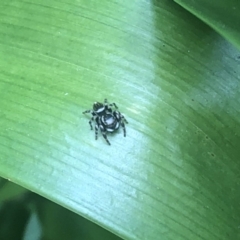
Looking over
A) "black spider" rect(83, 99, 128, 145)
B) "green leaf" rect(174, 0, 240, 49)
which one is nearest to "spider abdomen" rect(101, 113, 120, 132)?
"black spider" rect(83, 99, 128, 145)

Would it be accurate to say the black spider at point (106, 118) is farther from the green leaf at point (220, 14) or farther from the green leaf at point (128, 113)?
the green leaf at point (220, 14)

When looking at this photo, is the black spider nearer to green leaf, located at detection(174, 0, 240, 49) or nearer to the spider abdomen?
the spider abdomen

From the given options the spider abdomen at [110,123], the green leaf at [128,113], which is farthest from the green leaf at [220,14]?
the spider abdomen at [110,123]

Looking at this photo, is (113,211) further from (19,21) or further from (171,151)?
(19,21)

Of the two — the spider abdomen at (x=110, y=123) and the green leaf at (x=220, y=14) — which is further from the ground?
the green leaf at (x=220, y=14)
